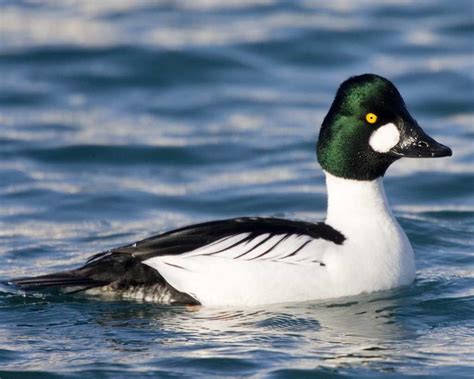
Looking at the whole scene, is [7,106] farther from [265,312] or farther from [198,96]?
[265,312]

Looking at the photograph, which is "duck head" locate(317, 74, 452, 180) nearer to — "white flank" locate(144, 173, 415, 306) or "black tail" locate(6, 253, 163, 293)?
"white flank" locate(144, 173, 415, 306)

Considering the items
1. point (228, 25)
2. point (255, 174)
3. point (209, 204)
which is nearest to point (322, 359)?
point (209, 204)

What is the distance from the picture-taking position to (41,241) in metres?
10.9

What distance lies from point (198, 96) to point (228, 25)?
3.32 meters

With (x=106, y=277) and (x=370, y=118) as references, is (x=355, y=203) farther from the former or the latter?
(x=106, y=277)

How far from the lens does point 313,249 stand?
873 cm

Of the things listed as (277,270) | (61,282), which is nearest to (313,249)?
(277,270)

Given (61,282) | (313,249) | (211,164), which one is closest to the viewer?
(61,282)

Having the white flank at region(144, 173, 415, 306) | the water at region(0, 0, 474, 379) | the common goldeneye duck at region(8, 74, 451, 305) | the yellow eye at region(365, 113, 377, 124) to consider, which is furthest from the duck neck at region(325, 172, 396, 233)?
the water at region(0, 0, 474, 379)

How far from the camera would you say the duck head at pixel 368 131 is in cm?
906

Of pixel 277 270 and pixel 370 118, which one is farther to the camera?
pixel 370 118

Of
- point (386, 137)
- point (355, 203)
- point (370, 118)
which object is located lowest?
point (355, 203)

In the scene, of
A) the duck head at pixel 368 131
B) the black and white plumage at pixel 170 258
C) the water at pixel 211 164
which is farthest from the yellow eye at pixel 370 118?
the water at pixel 211 164

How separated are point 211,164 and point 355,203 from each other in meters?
4.71
